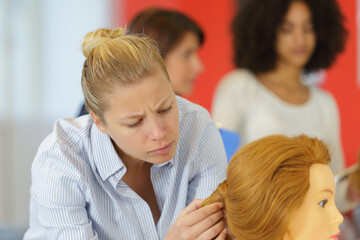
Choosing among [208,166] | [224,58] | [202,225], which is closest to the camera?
[202,225]

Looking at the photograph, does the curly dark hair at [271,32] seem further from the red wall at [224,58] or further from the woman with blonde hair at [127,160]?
the woman with blonde hair at [127,160]

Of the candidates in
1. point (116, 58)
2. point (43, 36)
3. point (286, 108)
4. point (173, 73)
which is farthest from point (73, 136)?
point (43, 36)

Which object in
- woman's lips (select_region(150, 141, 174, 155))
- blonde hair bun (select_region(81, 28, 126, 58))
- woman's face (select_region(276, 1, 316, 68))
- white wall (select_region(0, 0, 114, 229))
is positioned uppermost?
blonde hair bun (select_region(81, 28, 126, 58))

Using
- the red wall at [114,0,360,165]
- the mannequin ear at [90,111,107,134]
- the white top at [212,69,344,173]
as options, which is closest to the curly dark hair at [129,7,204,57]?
the white top at [212,69,344,173]

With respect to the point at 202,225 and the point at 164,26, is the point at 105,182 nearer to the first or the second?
the point at 202,225

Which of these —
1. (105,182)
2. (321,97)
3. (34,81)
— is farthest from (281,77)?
(34,81)

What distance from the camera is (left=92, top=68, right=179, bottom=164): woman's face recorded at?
1.11 metres

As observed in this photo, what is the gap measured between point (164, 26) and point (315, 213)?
1.12m

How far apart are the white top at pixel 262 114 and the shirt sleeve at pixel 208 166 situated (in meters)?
0.89

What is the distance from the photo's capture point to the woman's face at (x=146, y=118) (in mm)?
1105

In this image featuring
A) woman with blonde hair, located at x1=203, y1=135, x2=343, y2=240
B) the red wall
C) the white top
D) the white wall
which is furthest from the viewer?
the red wall

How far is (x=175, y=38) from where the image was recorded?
2006mm

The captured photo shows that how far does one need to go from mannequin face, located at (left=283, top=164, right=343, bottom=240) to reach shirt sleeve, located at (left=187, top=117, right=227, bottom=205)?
29 centimetres

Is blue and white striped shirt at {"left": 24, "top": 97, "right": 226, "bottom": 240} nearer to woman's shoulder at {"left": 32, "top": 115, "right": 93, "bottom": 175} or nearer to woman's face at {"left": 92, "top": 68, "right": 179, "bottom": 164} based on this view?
woman's shoulder at {"left": 32, "top": 115, "right": 93, "bottom": 175}
